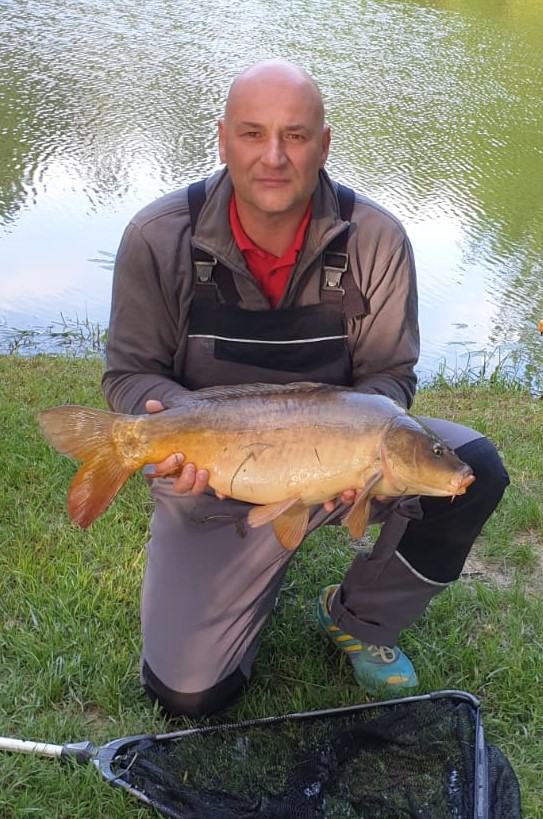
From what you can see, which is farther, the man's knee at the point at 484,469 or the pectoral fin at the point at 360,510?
the man's knee at the point at 484,469

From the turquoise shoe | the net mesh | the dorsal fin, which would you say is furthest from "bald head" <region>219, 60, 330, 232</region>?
the net mesh

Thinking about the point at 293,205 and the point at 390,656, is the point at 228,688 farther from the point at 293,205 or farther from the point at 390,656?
the point at 293,205

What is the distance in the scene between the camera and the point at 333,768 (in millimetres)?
1941

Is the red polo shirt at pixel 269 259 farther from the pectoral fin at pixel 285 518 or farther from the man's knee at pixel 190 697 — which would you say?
the man's knee at pixel 190 697

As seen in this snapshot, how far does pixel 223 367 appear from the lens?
2.28 meters

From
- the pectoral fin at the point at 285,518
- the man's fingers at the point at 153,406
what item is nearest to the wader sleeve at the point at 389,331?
the pectoral fin at the point at 285,518

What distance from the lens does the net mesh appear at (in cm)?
182

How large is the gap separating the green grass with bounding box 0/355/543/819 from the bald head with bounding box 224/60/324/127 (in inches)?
50.7

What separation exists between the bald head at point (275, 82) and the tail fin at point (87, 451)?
0.85 meters

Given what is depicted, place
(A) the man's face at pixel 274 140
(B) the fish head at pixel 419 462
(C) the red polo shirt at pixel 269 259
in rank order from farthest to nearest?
(C) the red polo shirt at pixel 269 259, (A) the man's face at pixel 274 140, (B) the fish head at pixel 419 462

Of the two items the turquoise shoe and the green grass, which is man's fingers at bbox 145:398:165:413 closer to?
the green grass

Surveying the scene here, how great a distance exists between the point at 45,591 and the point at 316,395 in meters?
1.00

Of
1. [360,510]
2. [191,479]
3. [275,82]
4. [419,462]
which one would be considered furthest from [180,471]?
[275,82]

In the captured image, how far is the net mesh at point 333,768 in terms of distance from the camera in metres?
1.82
